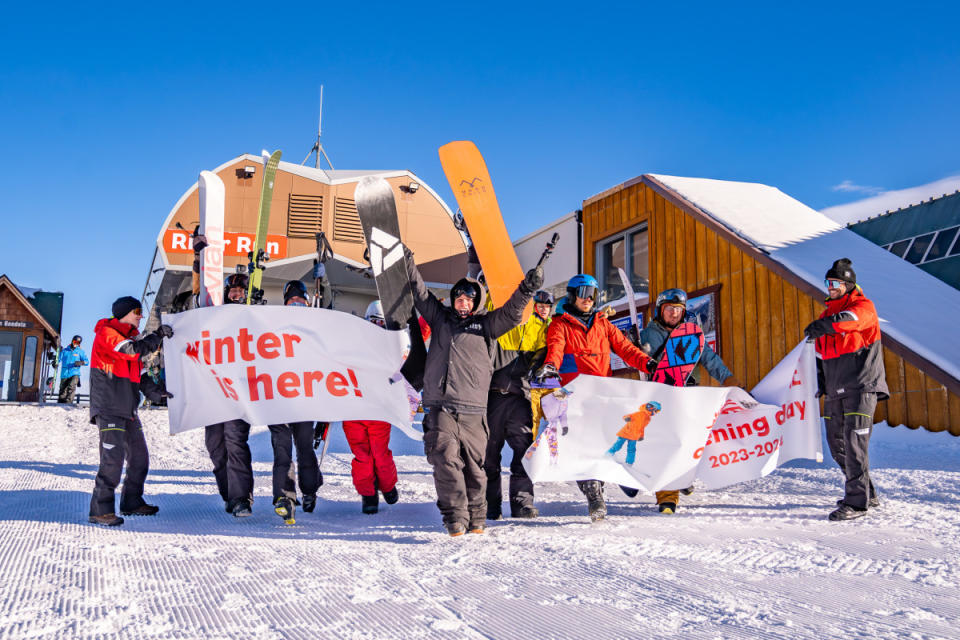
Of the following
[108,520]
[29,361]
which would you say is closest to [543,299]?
[108,520]

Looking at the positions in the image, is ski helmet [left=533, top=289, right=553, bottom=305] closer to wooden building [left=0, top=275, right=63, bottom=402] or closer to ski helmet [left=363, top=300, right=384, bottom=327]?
ski helmet [left=363, top=300, right=384, bottom=327]

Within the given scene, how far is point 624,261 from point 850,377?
388 inches

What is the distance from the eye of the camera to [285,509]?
4539 millimetres

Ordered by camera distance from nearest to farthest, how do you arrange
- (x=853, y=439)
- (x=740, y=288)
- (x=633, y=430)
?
1. (x=853, y=439)
2. (x=633, y=430)
3. (x=740, y=288)

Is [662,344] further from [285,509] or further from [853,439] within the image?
[285,509]

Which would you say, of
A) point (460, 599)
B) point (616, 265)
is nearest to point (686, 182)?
point (616, 265)

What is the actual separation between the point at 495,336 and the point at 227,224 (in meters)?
16.3

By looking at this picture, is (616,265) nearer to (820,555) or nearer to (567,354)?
(567,354)

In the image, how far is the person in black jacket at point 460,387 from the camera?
409 centimetres

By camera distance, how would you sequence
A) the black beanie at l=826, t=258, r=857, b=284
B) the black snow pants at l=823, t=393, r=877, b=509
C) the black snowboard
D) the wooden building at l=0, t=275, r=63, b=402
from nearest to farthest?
the black snow pants at l=823, t=393, r=877, b=509 < the black beanie at l=826, t=258, r=857, b=284 < the black snowboard < the wooden building at l=0, t=275, r=63, b=402

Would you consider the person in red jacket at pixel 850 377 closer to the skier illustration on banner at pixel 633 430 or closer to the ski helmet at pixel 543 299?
the skier illustration on banner at pixel 633 430

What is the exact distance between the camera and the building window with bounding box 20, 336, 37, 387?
65.9 ft

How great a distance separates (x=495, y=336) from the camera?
4.46 m

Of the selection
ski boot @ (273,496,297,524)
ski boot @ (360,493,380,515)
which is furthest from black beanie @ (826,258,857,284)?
ski boot @ (273,496,297,524)
